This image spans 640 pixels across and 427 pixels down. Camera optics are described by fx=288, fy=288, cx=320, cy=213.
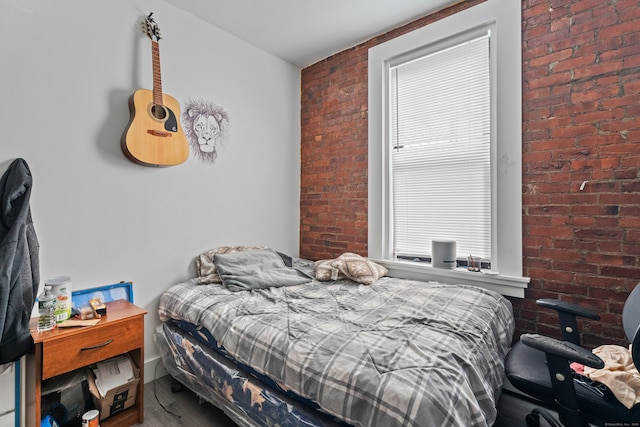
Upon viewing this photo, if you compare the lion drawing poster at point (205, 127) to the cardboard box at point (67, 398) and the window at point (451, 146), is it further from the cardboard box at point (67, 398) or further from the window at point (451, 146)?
the cardboard box at point (67, 398)

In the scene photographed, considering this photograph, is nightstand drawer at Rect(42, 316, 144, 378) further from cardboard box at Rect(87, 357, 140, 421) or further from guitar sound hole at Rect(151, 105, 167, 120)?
guitar sound hole at Rect(151, 105, 167, 120)

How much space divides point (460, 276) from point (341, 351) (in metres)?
1.40

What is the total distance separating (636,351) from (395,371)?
0.89m

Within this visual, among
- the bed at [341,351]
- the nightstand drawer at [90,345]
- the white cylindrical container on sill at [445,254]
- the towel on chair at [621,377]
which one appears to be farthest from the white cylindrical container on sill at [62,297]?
the towel on chair at [621,377]

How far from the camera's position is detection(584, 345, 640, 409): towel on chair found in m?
1.08

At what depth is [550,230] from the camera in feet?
6.17

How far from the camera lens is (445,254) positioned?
7.32ft

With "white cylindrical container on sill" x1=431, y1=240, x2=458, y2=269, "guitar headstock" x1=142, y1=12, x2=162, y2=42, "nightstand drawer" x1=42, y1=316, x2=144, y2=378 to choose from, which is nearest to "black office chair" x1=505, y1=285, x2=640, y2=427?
"white cylindrical container on sill" x1=431, y1=240, x2=458, y2=269

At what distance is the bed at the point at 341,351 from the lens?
99cm

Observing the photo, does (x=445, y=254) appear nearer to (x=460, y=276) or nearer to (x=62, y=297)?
(x=460, y=276)

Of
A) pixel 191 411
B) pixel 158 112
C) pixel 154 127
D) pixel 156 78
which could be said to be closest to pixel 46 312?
pixel 191 411

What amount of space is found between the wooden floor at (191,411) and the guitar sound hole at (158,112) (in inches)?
75.1

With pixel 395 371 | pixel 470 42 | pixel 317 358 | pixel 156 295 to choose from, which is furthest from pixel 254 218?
pixel 470 42

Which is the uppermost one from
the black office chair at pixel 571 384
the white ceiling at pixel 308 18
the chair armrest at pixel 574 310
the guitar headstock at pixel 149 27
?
the white ceiling at pixel 308 18
